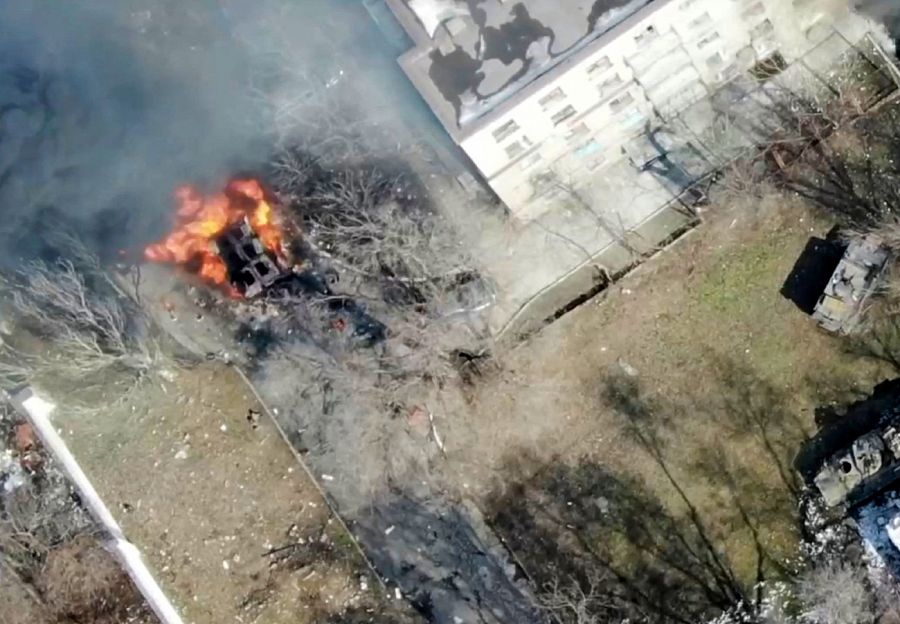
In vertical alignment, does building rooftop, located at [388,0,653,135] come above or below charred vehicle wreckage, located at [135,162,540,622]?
above

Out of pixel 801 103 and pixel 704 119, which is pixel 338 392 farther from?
pixel 801 103

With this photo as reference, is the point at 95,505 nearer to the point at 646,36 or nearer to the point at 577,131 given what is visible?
the point at 577,131

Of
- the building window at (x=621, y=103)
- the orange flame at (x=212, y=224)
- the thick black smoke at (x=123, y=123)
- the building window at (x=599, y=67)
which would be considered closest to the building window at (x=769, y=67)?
the building window at (x=621, y=103)

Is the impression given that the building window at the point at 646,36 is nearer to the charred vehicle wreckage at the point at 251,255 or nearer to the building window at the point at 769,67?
the building window at the point at 769,67

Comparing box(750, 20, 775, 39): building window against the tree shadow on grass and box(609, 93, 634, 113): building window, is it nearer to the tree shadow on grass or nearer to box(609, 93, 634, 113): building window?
box(609, 93, 634, 113): building window

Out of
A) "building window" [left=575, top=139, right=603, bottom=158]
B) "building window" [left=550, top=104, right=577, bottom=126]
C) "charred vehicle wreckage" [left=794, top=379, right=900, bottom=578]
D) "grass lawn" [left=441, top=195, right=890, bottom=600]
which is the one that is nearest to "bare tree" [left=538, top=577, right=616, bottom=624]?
"grass lawn" [left=441, top=195, right=890, bottom=600]

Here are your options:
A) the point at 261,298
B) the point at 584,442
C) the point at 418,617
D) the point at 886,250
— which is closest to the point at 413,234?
the point at 261,298
